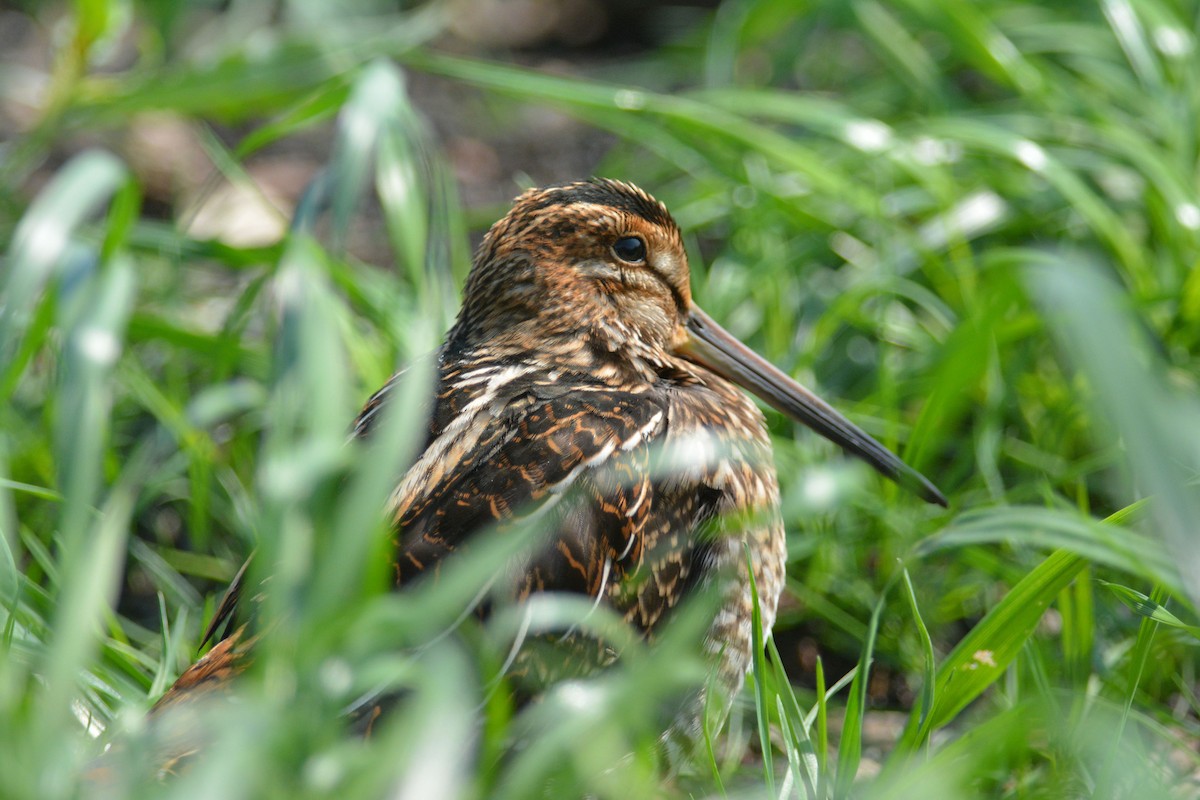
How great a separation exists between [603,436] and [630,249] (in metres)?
0.49

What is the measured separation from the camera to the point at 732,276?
3.03m

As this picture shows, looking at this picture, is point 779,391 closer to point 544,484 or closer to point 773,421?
point 773,421

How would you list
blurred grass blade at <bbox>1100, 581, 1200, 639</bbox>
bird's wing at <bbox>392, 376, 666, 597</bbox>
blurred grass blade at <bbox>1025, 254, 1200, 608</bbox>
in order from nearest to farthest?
blurred grass blade at <bbox>1025, 254, 1200, 608</bbox>
blurred grass blade at <bbox>1100, 581, 1200, 639</bbox>
bird's wing at <bbox>392, 376, 666, 597</bbox>

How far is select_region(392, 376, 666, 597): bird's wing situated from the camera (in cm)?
183

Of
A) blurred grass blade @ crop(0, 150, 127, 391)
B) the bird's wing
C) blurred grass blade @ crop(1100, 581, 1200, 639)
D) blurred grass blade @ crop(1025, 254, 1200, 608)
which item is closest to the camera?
blurred grass blade @ crop(1025, 254, 1200, 608)

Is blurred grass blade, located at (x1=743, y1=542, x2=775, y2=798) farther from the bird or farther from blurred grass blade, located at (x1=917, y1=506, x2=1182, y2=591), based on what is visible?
blurred grass blade, located at (x1=917, y1=506, x2=1182, y2=591)

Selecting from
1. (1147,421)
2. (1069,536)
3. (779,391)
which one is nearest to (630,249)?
(779,391)

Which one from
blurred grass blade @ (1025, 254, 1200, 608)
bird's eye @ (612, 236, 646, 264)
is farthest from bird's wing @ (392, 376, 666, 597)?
blurred grass blade @ (1025, 254, 1200, 608)

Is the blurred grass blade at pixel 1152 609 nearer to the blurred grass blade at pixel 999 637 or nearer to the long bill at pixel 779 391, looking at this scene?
the blurred grass blade at pixel 999 637

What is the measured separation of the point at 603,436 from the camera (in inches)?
76.4

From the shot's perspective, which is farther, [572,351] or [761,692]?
[572,351]

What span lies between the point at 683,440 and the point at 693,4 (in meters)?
3.41

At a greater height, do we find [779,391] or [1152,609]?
[1152,609]

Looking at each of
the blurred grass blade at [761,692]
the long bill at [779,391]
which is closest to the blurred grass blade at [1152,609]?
the blurred grass blade at [761,692]
